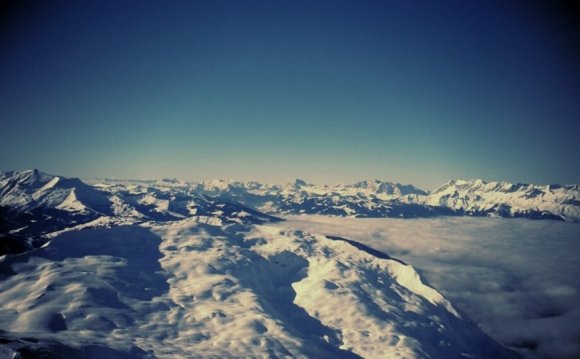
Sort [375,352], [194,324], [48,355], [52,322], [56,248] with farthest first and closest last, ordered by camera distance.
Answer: [56,248] → [375,352] → [194,324] → [52,322] → [48,355]

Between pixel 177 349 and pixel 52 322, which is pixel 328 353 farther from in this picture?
pixel 52 322

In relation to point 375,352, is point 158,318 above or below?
above

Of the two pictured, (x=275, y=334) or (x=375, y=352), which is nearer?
(x=275, y=334)

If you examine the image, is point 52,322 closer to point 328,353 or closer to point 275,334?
point 275,334

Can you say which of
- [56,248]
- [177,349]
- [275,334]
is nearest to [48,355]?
[177,349]

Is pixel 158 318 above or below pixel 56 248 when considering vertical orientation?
below

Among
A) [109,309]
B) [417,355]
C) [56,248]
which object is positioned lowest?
[417,355]

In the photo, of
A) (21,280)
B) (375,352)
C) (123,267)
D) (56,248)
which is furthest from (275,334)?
(56,248)

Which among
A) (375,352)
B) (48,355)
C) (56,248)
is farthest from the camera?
(56,248)

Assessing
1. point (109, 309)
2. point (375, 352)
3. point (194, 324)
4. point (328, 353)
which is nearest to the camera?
point (109, 309)
